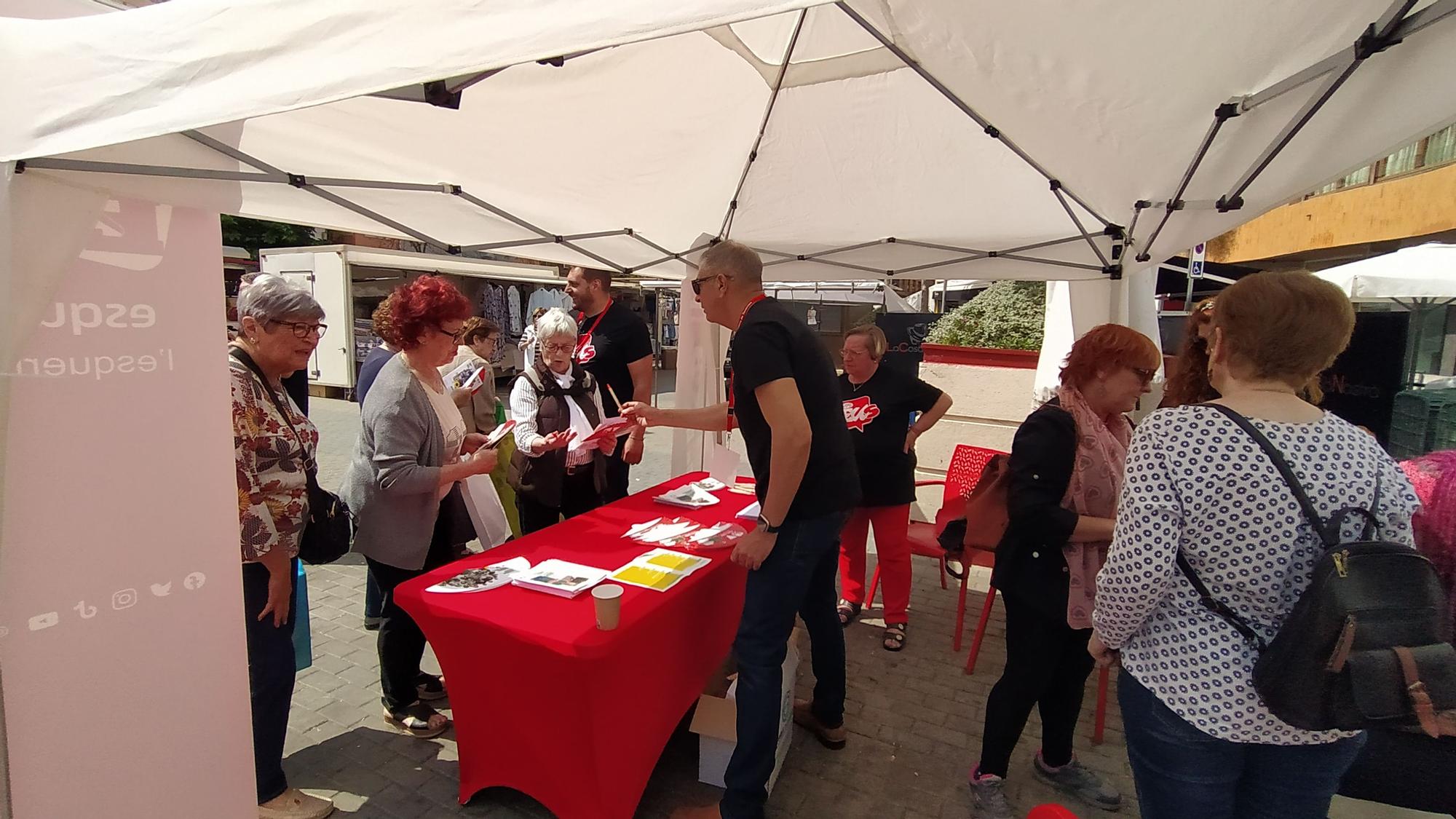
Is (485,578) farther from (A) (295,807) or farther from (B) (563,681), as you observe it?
(A) (295,807)

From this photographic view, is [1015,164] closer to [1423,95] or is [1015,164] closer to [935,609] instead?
[1423,95]

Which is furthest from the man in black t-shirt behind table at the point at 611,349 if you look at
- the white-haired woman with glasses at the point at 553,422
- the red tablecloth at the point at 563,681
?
the red tablecloth at the point at 563,681

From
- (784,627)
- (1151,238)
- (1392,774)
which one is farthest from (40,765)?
(1151,238)

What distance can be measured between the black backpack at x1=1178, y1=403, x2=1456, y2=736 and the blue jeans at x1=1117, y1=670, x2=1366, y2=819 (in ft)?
0.72

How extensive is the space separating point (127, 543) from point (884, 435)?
304 cm

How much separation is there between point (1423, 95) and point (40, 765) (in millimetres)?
3666

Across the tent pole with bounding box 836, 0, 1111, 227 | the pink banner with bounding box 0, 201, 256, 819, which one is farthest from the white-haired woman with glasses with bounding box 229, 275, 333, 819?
the tent pole with bounding box 836, 0, 1111, 227

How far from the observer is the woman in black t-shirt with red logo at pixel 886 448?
3.58 m

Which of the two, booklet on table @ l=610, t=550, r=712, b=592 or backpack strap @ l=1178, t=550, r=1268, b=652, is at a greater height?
backpack strap @ l=1178, t=550, r=1268, b=652

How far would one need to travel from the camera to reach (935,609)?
164 inches

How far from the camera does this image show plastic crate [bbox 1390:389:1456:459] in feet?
12.5

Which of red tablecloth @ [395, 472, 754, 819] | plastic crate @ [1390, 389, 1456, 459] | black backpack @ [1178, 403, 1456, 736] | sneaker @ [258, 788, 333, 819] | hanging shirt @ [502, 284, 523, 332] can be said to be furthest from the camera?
hanging shirt @ [502, 284, 523, 332]

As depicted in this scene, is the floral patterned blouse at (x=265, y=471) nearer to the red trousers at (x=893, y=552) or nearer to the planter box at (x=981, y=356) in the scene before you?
the red trousers at (x=893, y=552)

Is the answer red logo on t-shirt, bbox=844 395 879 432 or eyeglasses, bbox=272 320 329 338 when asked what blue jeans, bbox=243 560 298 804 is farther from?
red logo on t-shirt, bbox=844 395 879 432
